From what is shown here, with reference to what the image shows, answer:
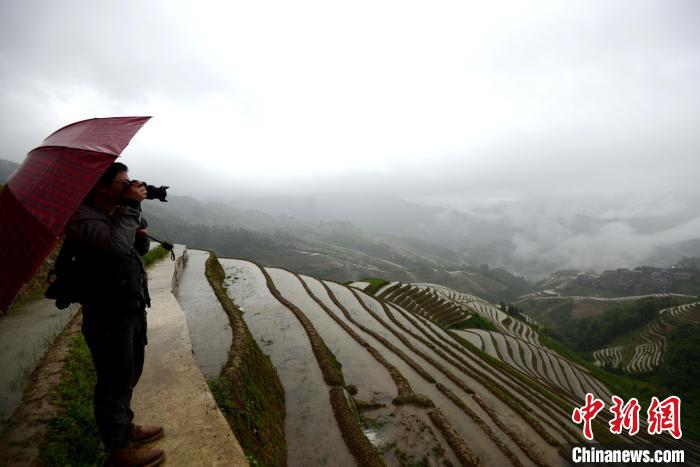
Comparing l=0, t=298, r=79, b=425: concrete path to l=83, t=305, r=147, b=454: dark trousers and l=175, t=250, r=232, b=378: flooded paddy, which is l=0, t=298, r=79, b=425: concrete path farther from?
l=175, t=250, r=232, b=378: flooded paddy

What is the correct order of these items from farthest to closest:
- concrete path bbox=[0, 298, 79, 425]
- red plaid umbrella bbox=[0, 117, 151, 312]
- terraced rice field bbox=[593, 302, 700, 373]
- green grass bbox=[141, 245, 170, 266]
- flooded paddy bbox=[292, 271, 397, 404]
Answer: terraced rice field bbox=[593, 302, 700, 373] < green grass bbox=[141, 245, 170, 266] < flooded paddy bbox=[292, 271, 397, 404] < concrete path bbox=[0, 298, 79, 425] < red plaid umbrella bbox=[0, 117, 151, 312]

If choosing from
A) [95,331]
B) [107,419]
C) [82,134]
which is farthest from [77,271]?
[107,419]

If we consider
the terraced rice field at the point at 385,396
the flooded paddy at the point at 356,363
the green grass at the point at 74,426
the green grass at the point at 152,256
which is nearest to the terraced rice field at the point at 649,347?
the terraced rice field at the point at 385,396

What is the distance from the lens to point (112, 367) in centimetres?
292

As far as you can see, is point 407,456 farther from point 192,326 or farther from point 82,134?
point 82,134

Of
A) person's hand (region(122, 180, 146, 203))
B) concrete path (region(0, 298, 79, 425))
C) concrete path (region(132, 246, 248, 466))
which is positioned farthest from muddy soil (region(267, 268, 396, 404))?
person's hand (region(122, 180, 146, 203))

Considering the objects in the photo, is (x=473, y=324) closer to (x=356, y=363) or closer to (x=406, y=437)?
(x=356, y=363)

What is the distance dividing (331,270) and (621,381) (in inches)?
3015

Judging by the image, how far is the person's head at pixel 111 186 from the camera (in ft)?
9.16

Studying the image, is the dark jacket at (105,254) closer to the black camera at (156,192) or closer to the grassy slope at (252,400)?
the black camera at (156,192)

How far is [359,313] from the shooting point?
60.4 ft

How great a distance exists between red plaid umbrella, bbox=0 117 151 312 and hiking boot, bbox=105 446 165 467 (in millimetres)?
1985

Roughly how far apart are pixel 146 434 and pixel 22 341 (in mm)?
5749

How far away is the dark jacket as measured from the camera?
101 inches
